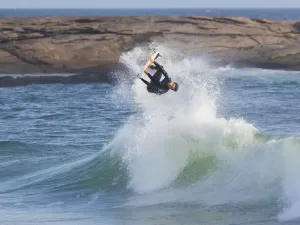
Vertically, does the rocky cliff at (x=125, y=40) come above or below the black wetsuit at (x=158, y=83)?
above

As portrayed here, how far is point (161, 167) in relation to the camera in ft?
56.3

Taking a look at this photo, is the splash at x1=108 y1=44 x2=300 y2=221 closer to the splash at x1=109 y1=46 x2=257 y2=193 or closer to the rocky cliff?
the splash at x1=109 y1=46 x2=257 y2=193

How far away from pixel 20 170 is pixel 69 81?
2163cm

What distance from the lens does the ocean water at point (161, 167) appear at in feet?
45.5

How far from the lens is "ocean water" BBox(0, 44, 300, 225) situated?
45.5 feet

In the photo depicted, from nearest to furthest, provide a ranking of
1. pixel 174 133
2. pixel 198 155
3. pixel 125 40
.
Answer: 1. pixel 198 155
2. pixel 174 133
3. pixel 125 40

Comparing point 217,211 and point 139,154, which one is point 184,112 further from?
point 217,211

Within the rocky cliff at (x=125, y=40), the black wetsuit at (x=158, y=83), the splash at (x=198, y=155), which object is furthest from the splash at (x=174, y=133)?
the rocky cliff at (x=125, y=40)

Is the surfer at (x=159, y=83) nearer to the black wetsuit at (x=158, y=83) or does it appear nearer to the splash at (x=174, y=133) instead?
the black wetsuit at (x=158, y=83)

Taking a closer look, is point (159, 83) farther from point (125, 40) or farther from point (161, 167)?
point (125, 40)

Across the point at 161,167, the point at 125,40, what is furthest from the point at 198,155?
the point at 125,40

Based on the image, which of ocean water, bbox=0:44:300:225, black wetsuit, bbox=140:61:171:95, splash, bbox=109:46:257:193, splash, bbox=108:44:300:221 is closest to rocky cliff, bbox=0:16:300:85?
ocean water, bbox=0:44:300:225

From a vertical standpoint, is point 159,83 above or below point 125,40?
below

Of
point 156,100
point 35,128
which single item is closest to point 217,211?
point 156,100
